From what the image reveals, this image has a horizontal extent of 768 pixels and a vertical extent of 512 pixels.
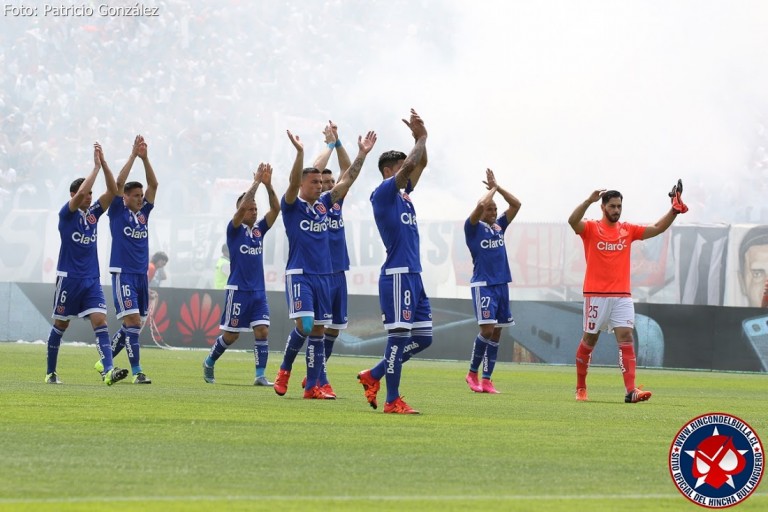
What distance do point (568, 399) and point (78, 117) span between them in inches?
1192

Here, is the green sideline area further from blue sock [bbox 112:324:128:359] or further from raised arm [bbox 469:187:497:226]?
raised arm [bbox 469:187:497:226]

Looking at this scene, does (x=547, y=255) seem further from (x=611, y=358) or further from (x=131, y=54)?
(x=131, y=54)

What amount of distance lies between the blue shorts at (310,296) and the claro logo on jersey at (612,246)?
328 cm

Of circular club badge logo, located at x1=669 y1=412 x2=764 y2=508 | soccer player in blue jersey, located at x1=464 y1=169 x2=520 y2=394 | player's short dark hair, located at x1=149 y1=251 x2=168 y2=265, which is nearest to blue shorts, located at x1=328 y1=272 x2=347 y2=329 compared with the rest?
soccer player in blue jersey, located at x1=464 y1=169 x2=520 y2=394

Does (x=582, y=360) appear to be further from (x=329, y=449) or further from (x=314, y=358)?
(x=329, y=449)

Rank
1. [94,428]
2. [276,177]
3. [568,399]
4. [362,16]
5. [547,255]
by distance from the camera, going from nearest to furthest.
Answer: [94,428] < [568,399] < [547,255] < [276,177] < [362,16]

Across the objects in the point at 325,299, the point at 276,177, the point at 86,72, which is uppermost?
the point at 86,72

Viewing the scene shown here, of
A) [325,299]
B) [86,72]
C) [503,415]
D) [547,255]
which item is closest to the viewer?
[503,415]

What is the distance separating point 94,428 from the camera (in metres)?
9.75

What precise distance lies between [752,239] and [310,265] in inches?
723

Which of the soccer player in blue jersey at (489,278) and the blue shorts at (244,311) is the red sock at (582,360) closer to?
the soccer player in blue jersey at (489,278)

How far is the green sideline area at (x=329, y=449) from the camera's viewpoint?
6.72m

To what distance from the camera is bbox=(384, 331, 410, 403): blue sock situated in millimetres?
11805

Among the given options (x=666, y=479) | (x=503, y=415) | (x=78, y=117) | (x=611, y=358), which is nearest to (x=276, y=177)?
(x=78, y=117)
